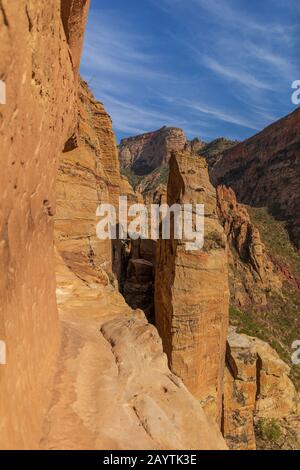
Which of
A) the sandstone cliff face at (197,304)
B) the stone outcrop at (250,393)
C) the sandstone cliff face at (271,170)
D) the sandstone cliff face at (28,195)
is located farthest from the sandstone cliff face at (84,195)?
the sandstone cliff face at (271,170)

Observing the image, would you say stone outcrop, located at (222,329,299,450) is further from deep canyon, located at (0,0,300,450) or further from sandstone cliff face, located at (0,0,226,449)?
sandstone cliff face, located at (0,0,226,449)

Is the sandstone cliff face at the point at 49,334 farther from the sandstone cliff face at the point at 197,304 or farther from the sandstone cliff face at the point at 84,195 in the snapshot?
the sandstone cliff face at the point at 197,304

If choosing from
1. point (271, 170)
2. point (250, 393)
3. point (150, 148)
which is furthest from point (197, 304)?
point (150, 148)

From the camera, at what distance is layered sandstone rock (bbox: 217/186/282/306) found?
149 feet

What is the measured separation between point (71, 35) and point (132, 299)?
19971 millimetres

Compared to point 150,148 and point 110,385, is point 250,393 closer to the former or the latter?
point 110,385

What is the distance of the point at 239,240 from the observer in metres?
50.1

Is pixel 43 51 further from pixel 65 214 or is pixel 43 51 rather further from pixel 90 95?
pixel 90 95

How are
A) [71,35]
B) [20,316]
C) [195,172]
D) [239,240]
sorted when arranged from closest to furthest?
[20,316] < [71,35] < [195,172] < [239,240]

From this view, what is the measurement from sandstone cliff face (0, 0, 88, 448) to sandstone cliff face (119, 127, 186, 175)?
138 meters

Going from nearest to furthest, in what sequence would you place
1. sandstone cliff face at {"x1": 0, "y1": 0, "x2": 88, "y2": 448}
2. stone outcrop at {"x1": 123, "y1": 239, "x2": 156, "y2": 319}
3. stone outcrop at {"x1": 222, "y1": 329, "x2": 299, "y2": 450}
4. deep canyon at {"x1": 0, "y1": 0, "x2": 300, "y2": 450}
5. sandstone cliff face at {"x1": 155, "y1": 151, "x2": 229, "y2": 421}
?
sandstone cliff face at {"x1": 0, "y1": 0, "x2": 88, "y2": 448} → deep canyon at {"x1": 0, "y1": 0, "x2": 300, "y2": 450} → sandstone cliff face at {"x1": 155, "y1": 151, "x2": 229, "y2": 421} → stone outcrop at {"x1": 222, "y1": 329, "x2": 299, "y2": 450} → stone outcrop at {"x1": 123, "y1": 239, "x2": 156, "y2": 319}

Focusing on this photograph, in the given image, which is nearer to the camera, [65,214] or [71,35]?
[71,35]

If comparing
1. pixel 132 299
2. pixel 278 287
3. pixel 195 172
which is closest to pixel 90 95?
pixel 195 172

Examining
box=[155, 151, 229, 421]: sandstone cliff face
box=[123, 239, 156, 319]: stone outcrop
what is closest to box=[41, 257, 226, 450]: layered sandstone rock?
box=[155, 151, 229, 421]: sandstone cliff face
